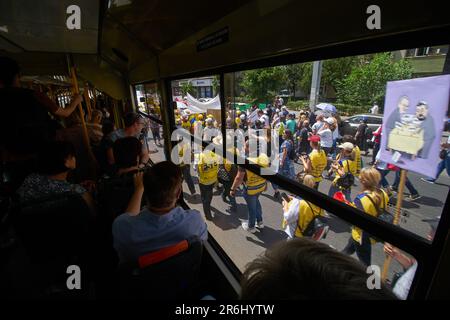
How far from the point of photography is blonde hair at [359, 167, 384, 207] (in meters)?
1.20

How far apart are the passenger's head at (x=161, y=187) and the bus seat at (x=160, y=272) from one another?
258 mm

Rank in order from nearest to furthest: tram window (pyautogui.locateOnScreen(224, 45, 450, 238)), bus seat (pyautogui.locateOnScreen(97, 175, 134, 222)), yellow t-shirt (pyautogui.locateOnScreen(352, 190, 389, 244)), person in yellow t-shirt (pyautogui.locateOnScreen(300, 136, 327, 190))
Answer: tram window (pyautogui.locateOnScreen(224, 45, 450, 238)) → yellow t-shirt (pyautogui.locateOnScreen(352, 190, 389, 244)) → bus seat (pyautogui.locateOnScreen(97, 175, 134, 222)) → person in yellow t-shirt (pyautogui.locateOnScreen(300, 136, 327, 190))

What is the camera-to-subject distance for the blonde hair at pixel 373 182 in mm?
1203

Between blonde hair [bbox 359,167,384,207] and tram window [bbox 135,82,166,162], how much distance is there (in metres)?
2.59

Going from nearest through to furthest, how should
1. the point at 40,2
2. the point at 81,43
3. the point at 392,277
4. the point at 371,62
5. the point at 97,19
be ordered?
1. the point at 371,62
2. the point at 392,277
3. the point at 40,2
4. the point at 97,19
5. the point at 81,43

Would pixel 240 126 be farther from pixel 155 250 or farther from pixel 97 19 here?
pixel 97 19

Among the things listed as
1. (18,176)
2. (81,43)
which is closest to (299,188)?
(18,176)

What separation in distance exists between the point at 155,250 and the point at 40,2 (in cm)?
209

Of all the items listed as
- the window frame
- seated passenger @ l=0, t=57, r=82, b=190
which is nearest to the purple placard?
the window frame

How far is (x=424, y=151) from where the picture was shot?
2.28 ft

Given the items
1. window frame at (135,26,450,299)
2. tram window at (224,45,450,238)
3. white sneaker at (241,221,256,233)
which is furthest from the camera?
white sneaker at (241,221,256,233)

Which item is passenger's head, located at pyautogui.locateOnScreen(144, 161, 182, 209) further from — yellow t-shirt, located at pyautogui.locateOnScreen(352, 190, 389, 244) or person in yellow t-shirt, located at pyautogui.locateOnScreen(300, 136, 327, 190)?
person in yellow t-shirt, located at pyautogui.locateOnScreen(300, 136, 327, 190)

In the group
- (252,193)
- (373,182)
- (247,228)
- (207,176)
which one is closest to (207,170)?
(207,176)

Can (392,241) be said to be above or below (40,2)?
below
